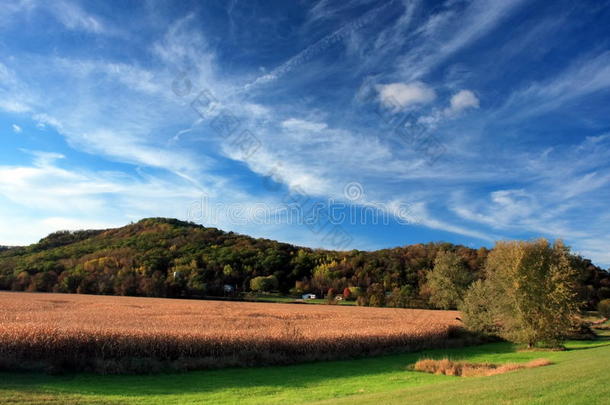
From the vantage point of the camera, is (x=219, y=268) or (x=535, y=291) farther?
(x=219, y=268)

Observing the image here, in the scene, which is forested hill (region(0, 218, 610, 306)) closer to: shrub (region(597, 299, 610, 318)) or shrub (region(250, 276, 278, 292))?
shrub (region(250, 276, 278, 292))

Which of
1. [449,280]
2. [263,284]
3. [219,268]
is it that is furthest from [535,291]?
[219,268]

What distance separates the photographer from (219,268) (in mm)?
101188

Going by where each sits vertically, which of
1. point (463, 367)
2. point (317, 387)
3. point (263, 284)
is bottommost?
point (317, 387)

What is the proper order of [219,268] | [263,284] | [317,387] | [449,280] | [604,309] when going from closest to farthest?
[317,387] → [449,280] → [604,309] → [263,284] → [219,268]

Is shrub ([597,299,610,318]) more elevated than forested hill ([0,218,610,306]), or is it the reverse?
forested hill ([0,218,610,306])

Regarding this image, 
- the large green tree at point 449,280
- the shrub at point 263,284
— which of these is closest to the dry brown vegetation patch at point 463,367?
the large green tree at point 449,280

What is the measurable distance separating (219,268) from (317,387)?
86031mm

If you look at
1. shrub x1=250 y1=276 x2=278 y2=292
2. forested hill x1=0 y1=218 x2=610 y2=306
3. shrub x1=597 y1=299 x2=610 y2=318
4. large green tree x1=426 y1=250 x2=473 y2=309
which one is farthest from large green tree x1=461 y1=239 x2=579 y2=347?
shrub x1=250 y1=276 x2=278 y2=292

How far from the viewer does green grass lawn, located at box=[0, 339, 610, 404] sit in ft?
38.6

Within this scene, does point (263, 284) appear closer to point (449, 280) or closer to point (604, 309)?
point (449, 280)

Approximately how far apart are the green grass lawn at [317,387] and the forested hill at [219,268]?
180 feet

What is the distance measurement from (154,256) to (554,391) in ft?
346

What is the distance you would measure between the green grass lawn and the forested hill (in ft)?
180
